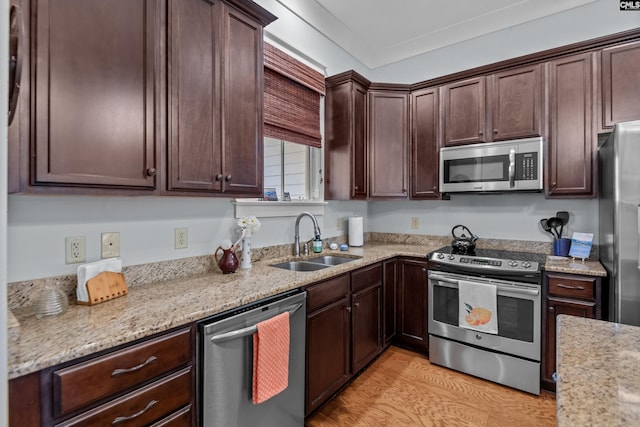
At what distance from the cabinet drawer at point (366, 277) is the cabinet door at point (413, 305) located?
13.2 inches

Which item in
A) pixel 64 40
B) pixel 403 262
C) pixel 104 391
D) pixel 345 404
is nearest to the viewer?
pixel 104 391

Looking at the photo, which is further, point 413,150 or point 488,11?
point 413,150

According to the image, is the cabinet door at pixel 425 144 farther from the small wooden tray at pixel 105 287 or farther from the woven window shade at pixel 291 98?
the small wooden tray at pixel 105 287

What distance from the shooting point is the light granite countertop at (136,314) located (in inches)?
38.1

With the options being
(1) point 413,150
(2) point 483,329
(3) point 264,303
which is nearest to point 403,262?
(2) point 483,329

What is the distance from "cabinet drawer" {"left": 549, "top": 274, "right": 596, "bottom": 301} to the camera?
2.15m

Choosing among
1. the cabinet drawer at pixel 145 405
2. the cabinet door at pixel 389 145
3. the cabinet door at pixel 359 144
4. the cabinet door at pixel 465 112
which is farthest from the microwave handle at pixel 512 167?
the cabinet drawer at pixel 145 405

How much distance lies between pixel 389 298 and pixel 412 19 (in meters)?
2.67

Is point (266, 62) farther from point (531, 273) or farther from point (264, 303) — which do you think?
point (531, 273)

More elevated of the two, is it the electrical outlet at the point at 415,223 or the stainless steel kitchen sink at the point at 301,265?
the electrical outlet at the point at 415,223

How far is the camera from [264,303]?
1609mm

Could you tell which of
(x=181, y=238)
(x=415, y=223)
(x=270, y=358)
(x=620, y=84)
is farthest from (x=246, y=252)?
(x=620, y=84)

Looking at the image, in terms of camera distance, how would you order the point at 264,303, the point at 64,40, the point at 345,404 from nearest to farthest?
the point at 64,40 < the point at 264,303 < the point at 345,404

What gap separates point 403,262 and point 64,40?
2.66 meters
